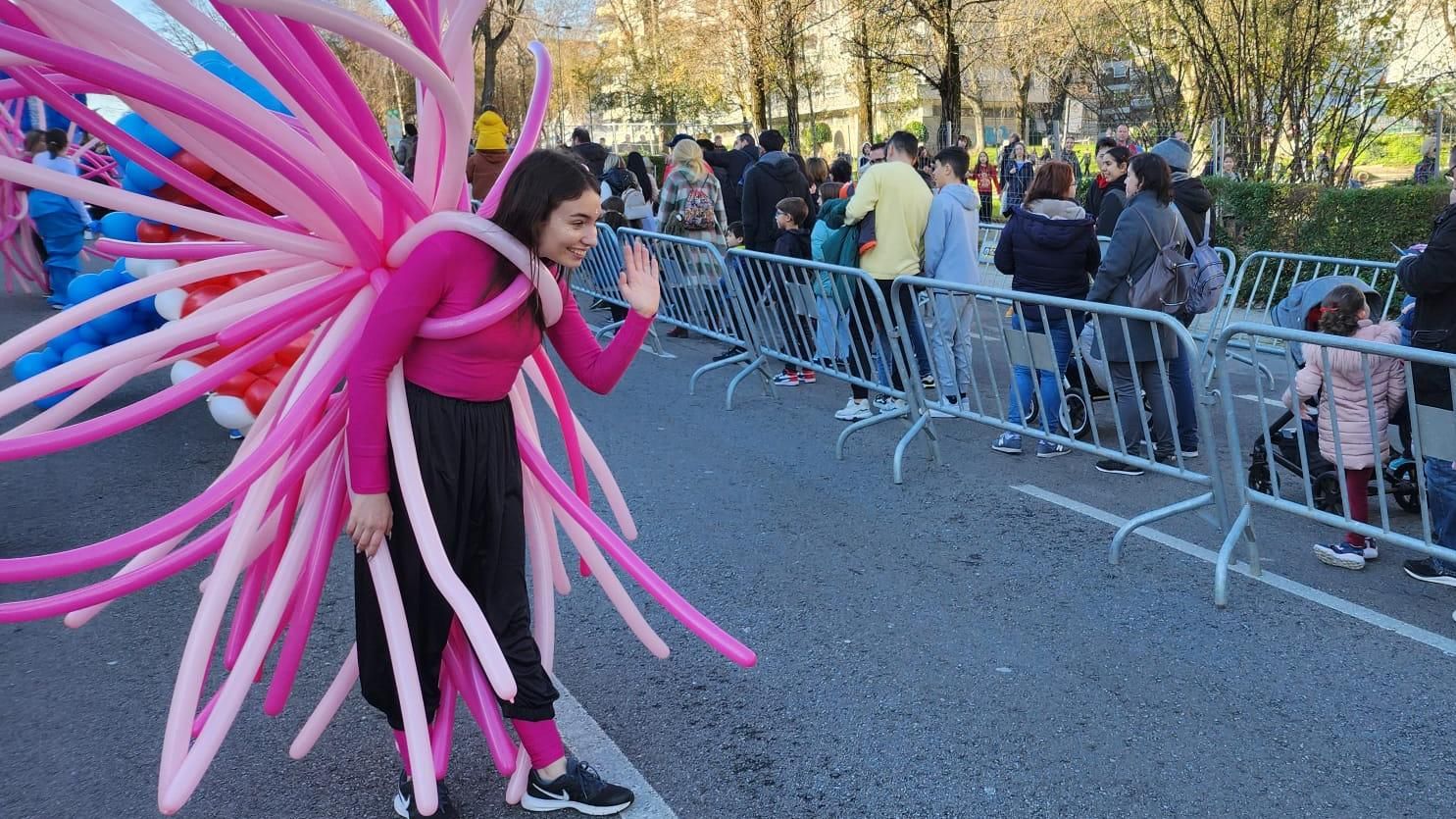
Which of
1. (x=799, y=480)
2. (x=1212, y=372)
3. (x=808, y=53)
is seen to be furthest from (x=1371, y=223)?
(x=808, y=53)

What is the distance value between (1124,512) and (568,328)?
347 cm

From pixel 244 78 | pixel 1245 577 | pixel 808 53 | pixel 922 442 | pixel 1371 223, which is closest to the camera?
pixel 1245 577

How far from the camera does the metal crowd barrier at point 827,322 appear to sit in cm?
649

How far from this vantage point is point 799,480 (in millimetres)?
6062

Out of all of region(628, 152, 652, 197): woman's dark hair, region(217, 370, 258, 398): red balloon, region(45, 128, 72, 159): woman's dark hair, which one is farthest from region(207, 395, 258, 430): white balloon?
region(628, 152, 652, 197): woman's dark hair

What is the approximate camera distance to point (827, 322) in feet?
23.3

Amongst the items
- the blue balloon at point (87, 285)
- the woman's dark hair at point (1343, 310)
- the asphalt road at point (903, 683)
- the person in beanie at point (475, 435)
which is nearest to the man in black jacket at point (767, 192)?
the asphalt road at point (903, 683)

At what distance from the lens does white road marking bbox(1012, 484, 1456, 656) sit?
404 centimetres

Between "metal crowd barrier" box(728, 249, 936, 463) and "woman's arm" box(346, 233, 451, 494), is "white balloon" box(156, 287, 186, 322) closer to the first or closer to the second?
"metal crowd barrier" box(728, 249, 936, 463)

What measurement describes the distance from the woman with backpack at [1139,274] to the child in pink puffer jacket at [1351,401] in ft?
3.35

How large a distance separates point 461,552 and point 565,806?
780mm

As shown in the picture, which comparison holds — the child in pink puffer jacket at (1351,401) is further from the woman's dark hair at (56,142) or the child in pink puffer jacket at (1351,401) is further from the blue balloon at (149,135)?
the woman's dark hair at (56,142)

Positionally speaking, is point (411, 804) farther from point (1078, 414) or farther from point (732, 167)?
point (732, 167)

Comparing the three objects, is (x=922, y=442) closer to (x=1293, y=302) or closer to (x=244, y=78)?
(x=1293, y=302)
